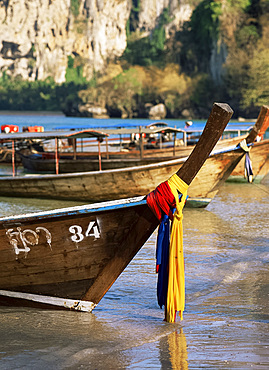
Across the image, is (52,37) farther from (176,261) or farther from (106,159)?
(176,261)

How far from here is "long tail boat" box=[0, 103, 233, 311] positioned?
5371 mm

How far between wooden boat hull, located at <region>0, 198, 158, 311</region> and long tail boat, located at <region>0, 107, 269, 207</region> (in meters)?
7.27

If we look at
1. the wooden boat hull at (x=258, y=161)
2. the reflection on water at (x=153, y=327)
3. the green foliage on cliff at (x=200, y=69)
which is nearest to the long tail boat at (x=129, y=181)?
the reflection on water at (x=153, y=327)

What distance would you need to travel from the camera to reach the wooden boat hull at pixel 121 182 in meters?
13.1

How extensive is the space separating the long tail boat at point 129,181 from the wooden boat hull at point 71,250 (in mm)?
7265

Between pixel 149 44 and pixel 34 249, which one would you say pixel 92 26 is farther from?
pixel 34 249

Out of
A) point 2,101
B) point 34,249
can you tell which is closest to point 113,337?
point 34,249

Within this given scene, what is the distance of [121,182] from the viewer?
45.8ft

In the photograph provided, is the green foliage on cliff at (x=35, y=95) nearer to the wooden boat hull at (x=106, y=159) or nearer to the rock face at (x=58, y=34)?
the rock face at (x=58, y=34)

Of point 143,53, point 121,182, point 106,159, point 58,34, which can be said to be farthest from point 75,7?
point 121,182

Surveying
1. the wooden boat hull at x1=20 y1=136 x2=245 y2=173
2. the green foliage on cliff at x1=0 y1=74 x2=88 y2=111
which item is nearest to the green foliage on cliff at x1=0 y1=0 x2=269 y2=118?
the green foliage on cliff at x1=0 y1=74 x2=88 y2=111

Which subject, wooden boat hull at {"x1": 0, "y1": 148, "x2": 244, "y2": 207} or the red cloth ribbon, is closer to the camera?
the red cloth ribbon

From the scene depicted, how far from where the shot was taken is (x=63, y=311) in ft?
19.1

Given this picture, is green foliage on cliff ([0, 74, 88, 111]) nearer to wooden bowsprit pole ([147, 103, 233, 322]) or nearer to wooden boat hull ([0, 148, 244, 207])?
wooden boat hull ([0, 148, 244, 207])
